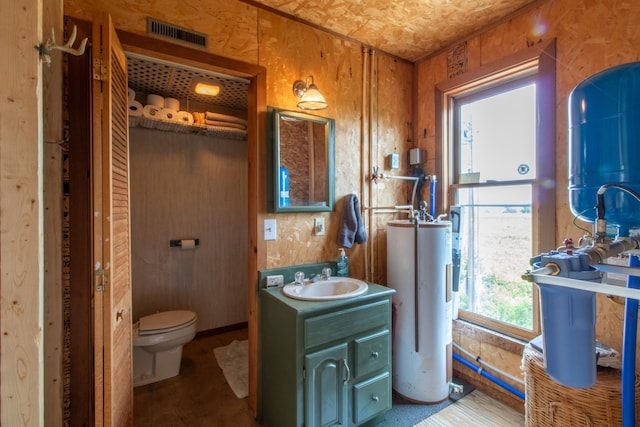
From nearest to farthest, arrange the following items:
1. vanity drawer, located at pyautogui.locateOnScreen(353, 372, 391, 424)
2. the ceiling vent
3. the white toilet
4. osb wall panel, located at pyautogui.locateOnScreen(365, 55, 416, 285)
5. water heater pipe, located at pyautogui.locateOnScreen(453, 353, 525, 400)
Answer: the ceiling vent
vanity drawer, located at pyautogui.locateOnScreen(353, 372, 391, 424)
water heater pipe, located at pyautogui.locateOnScreen(453, 353, 525, 400)
the white toilet
osb wall panel, located at pyautogui.locateOnScreen(365, 55, 416, 285)

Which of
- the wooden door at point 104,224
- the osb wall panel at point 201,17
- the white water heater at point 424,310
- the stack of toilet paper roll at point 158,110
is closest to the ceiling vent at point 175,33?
the osb wall panel at point 201,17

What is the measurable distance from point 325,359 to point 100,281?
1.09 metres

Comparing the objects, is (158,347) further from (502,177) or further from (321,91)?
(502,177)

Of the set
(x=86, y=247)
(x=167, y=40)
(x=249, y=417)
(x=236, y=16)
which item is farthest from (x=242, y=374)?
(x=236, y=16)

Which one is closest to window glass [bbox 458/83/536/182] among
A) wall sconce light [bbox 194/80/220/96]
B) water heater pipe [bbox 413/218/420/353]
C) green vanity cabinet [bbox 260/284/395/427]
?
water heater pipe [bbox 413/218/420/353]

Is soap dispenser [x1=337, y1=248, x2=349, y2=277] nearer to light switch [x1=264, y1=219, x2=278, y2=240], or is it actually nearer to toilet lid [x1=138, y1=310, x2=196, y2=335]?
light switch [x1=264, y1=219, x2=278, y2=240]

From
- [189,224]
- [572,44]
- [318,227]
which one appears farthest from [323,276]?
[572,44]

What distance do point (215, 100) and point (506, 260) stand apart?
288cm

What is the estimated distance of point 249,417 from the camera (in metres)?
1.88

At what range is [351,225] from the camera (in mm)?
2092

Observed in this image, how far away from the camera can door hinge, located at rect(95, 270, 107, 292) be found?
46.2 inches

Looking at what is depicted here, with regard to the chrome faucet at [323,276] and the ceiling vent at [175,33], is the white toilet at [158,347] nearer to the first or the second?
the chrome faucet at [323,276]

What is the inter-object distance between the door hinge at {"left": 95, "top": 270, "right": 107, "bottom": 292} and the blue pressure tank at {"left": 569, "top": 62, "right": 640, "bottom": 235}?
6.19ft

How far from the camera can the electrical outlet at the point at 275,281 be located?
184 cm
